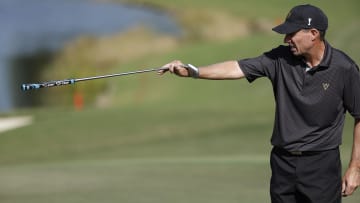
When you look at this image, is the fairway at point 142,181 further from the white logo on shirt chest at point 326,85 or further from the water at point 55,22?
the water at point 55,22

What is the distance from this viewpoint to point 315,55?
178 inches

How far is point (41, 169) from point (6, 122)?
567 cm

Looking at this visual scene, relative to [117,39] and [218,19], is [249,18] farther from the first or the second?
[117,39]

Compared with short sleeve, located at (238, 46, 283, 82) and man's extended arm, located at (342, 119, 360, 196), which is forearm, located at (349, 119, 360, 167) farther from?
short sleeve, located at (238, 46, 283, 82)

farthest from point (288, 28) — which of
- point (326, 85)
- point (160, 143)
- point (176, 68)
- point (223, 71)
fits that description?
point (160, 143)

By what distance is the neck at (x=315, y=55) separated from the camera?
178 inches

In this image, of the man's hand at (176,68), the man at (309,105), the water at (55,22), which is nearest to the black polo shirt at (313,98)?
the man at (309,105)

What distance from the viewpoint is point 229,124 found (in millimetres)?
13977

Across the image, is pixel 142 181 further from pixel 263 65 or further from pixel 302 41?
pixel 302 41

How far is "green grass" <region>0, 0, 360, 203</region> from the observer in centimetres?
823

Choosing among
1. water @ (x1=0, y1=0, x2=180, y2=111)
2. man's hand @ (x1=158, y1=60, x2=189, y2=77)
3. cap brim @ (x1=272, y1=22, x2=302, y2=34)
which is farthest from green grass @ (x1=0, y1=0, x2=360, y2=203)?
water @ (x1=0, y1=0, x2=180, y2=111)

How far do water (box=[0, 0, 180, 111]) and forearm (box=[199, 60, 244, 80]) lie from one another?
1946 cm

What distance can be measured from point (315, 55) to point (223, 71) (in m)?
0.53

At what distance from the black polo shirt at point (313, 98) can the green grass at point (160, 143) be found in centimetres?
288
